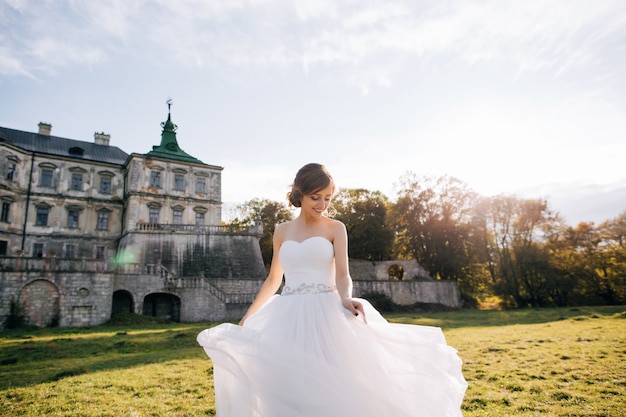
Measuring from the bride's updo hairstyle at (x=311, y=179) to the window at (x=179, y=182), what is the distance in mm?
34999

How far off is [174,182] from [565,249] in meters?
37.1

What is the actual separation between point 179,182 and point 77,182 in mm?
9115

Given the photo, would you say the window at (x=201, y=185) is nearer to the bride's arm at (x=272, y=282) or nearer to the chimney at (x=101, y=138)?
the chimney at (x=101, y=138)

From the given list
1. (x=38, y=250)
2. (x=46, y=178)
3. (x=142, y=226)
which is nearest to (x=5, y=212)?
(x=38, y=250)

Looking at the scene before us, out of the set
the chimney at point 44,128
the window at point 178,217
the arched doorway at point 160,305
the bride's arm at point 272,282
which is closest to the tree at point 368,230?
the window at point 178,217

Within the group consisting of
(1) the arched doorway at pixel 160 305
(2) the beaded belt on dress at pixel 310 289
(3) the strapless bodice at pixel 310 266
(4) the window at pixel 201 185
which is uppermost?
(4) the window at pixel 201 185

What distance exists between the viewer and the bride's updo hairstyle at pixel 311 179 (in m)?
3.13

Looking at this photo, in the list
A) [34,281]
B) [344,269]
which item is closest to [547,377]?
Answer: [344,269]

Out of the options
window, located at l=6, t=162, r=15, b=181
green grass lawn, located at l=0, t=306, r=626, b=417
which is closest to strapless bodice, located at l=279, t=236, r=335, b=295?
green grass lawn, located at l=0, t=306, r=626, b=417

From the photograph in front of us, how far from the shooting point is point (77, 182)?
34.9m

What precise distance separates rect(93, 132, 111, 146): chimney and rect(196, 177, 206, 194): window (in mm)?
11537

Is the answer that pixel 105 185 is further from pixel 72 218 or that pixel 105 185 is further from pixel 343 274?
pixel 343 274

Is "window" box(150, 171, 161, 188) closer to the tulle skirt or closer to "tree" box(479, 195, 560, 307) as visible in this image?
"tree" box(479, 195, 560, 307)

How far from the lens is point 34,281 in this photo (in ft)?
66.6
